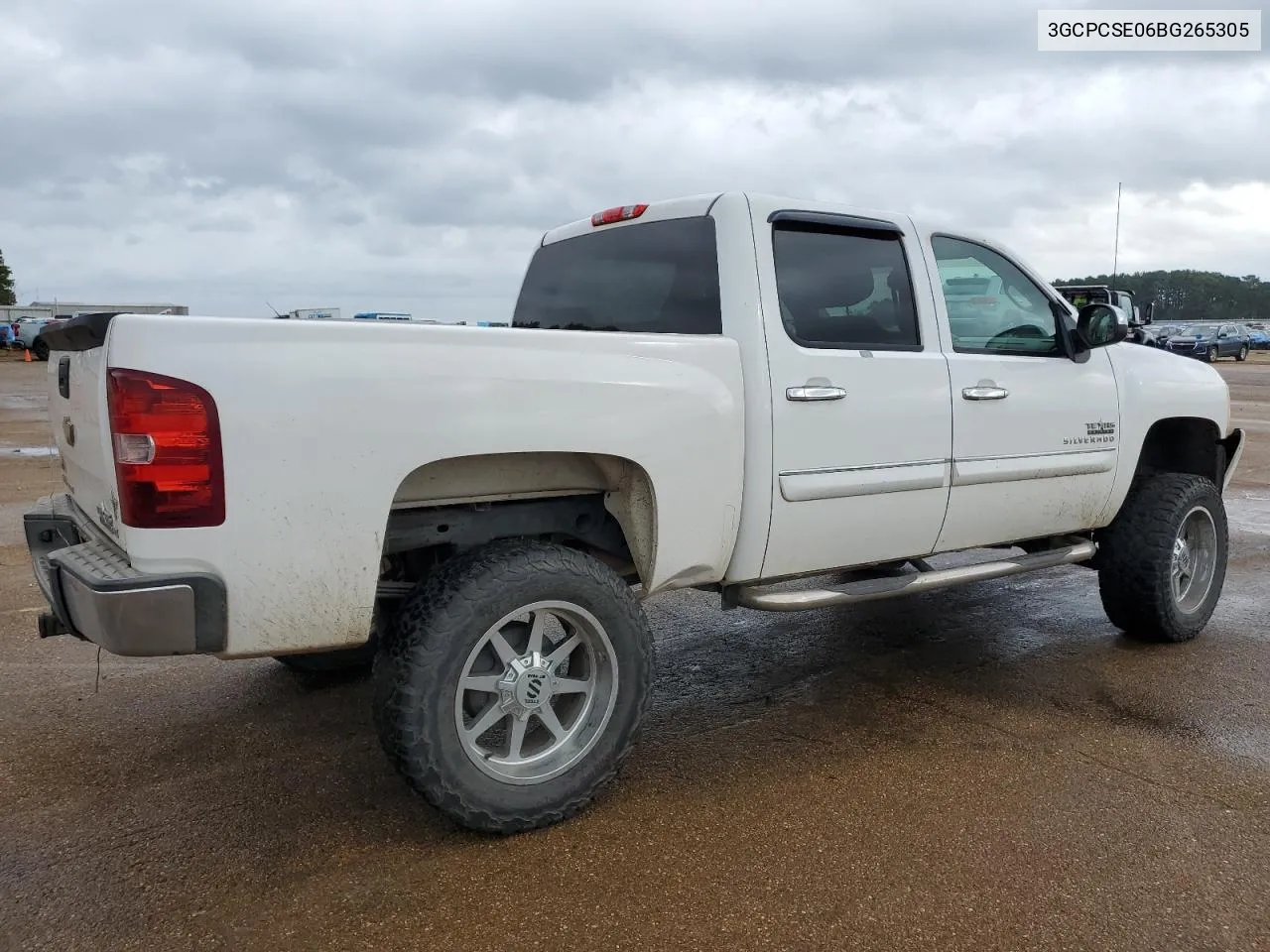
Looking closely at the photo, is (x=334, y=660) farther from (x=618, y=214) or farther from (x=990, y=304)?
(x=990, y=304)

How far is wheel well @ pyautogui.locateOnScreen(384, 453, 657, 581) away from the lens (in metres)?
3.14

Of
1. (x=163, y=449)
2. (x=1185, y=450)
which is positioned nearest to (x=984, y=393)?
(x=1185, y=450)

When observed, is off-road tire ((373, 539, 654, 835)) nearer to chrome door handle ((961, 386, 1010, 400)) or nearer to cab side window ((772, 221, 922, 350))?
cab side window ((772, 221, 922, 350))

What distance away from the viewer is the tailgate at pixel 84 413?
2.72 metres

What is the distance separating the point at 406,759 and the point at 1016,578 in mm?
4979

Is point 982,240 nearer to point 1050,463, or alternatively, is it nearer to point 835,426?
point 1050,463

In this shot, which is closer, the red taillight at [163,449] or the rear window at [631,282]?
the red taillight at [163,449]

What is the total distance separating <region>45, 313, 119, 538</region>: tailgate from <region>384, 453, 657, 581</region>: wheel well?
80cm

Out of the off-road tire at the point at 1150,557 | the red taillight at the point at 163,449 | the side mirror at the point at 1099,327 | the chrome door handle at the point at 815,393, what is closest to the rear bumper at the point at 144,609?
the red taillight at the point at 163,449

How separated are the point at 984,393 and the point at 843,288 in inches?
30.5

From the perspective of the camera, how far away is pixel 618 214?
13.8 ft

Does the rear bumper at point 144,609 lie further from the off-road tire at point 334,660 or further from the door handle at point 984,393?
the door handle at point 984,393

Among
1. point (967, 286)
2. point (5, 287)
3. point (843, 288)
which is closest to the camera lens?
point (843, 288)

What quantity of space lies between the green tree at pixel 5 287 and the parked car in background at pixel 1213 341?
81130 mm
